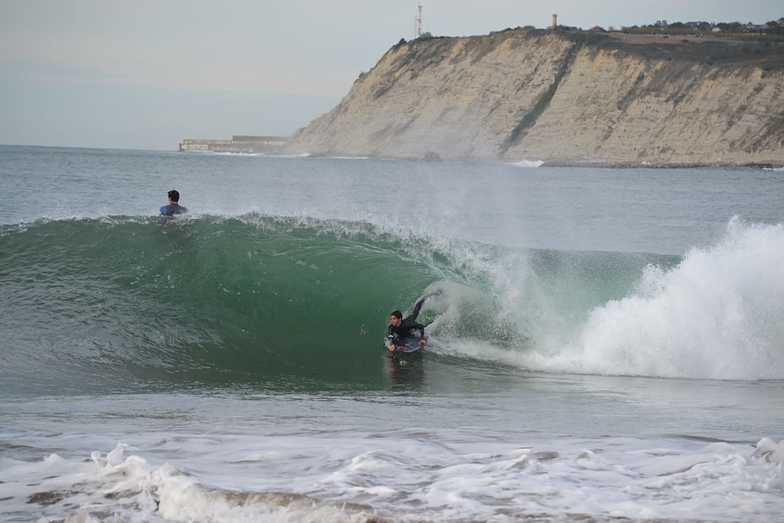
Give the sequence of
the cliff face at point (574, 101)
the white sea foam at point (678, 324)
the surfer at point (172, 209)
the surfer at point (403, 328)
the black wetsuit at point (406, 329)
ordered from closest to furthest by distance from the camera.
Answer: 1. the surfer at point (403, 328)
2. the black wetsuit at point (406, 329)
3. the white sea foam at point (678, 324)
4. the surfer at point (172, 209)
5. the cliff face at point (574, 101)

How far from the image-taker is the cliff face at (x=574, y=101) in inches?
3433

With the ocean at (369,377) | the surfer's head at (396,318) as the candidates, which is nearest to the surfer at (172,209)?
the ocean at (369,377)

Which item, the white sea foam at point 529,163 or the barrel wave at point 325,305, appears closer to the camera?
the barrel wave at point 325,305

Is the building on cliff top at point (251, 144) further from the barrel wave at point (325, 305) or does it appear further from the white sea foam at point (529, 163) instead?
the barrel wave at point (325, 305)

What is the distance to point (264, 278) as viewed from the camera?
1410 cm

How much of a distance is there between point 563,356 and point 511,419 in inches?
176

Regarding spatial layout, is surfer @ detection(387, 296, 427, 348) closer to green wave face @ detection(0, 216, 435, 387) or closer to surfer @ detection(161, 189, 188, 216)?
green wave face @ detection(0, 216, 435, 387)

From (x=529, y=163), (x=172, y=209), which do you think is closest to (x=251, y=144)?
(x=529, y=163)

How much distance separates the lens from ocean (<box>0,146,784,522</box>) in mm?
5371

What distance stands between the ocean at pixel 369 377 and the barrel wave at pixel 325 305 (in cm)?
4

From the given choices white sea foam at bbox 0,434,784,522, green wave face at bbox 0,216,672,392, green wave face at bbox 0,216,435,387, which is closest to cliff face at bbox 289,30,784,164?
green wave face at bbox 0,216,672,392

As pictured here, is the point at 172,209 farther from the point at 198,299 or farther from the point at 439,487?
the point at 439,487

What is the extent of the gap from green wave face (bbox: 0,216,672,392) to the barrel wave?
34 mm

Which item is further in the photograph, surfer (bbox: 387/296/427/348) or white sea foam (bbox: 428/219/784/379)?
white sea foam (bbox: 428/219/784/379)
